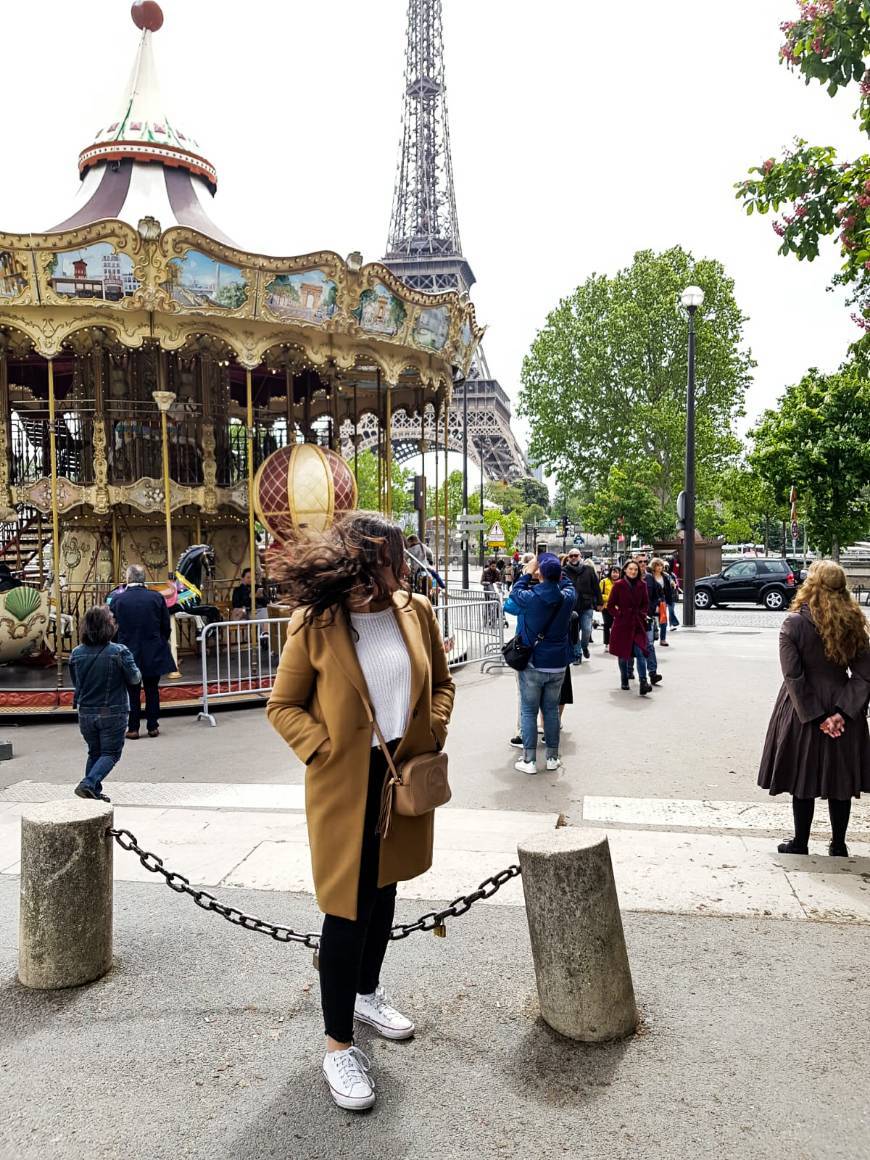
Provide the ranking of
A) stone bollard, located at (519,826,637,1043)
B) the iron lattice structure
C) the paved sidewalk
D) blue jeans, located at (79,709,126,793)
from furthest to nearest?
the iron lattice structure, blue jeans, located at (79,709,126,793), stone bollard, located at (519,826,637,1043), the paved sidewalk

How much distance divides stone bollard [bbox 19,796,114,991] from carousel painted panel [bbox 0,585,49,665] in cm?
913

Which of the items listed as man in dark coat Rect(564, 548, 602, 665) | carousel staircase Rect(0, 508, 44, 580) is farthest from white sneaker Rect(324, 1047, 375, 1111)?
carousel staircase Rect(0, 508, 44, 580)

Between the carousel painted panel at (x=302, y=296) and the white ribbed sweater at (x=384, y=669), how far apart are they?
967 cm

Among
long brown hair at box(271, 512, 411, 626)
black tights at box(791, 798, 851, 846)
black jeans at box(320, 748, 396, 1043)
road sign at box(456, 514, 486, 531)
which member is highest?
road sign at box(456, 514, 486, 531)

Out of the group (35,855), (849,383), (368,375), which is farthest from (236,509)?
(849,383)

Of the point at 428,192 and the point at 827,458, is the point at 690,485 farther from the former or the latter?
the point at 428,192

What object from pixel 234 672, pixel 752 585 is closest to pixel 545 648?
pixel 234 672

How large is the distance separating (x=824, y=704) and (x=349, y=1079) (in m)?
3.26

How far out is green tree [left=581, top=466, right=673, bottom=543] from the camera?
124ft

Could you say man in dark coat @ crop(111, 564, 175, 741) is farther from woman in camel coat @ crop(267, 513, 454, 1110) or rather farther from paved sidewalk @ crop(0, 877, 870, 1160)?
woman in camel coat @ crop(267, 513, 454, 1110)

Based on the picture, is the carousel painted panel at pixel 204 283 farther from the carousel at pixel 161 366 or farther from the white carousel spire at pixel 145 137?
the white carousel spire at pixel 145 137

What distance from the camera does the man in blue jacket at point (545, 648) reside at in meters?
7.17

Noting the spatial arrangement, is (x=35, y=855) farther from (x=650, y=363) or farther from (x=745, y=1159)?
(x=650, y=363)

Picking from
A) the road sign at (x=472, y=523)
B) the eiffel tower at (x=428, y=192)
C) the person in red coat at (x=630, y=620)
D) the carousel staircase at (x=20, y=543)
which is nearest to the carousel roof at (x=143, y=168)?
the carousel staircase at (x=20, y=543)
